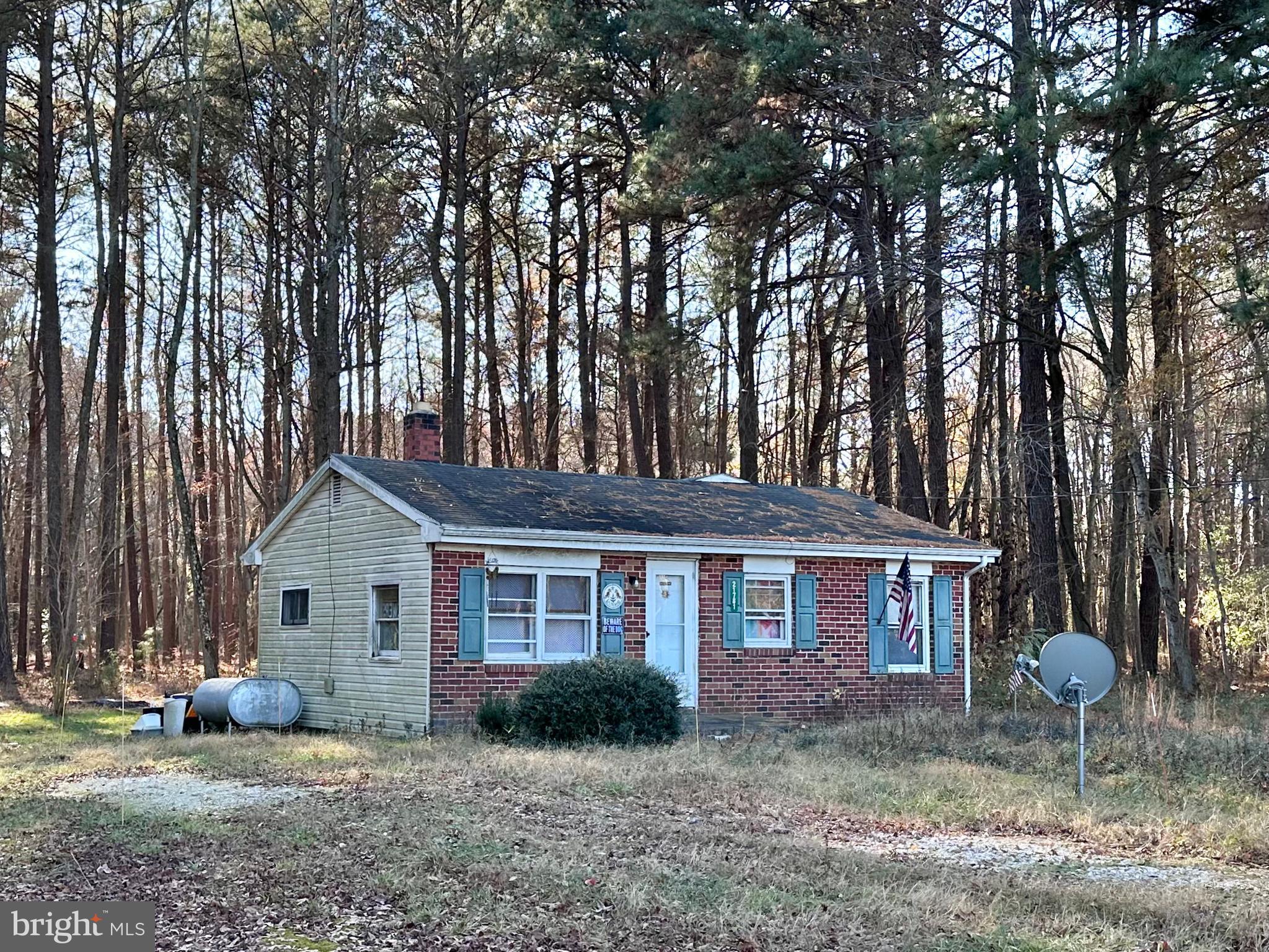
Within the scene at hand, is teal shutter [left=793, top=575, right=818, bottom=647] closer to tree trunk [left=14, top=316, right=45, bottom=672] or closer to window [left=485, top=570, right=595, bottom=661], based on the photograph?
window [left=485, top=570, right=595, bottom=661]

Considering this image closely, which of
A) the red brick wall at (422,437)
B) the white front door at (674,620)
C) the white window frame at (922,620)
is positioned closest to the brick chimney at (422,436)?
the red brick wall at (422,437)

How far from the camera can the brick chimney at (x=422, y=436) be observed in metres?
19.1

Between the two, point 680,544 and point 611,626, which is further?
point 680,544

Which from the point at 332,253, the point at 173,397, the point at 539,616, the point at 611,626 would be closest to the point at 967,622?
the point at 611,626

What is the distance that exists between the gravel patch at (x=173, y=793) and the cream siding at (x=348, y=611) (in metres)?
3.95

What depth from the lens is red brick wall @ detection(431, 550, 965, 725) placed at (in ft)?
50.5

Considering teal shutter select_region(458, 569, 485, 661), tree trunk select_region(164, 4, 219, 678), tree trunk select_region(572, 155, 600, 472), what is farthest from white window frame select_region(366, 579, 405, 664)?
tree trunk select_region(572, 155, 600, 472)

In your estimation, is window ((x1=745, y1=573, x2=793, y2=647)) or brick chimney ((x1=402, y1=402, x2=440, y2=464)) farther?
brick chimney ((x1=402, y1=402, x2=440, y2=464))

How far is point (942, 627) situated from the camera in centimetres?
1922

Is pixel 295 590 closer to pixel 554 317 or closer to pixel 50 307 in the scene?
pixel 50 307

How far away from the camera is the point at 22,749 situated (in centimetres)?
1452

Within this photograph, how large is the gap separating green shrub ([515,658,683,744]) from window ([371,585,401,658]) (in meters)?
2.59

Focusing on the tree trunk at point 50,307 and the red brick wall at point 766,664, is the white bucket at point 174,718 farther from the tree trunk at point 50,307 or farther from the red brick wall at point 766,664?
the tree trunk at point 50,307

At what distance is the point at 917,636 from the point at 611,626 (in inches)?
199
